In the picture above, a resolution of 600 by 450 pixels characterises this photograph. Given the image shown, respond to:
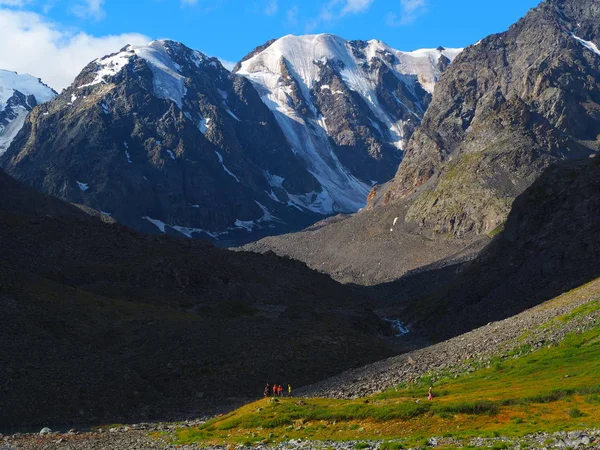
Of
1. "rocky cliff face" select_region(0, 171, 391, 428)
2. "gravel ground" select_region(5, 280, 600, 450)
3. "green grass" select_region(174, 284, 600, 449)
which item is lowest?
"green grass" select_region(174, 284, 600, 449)

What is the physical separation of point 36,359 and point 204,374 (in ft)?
60.4

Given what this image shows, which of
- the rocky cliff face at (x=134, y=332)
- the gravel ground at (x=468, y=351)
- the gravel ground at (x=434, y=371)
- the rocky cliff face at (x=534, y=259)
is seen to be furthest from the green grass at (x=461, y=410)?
the rocky cliff face at (x=534, y=259)

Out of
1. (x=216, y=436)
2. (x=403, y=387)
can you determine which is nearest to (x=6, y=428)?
(x=216, y=436)

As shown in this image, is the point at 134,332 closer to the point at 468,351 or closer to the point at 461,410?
the point at 468,351

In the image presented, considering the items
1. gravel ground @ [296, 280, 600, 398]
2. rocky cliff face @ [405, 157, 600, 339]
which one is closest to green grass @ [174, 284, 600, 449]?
gravel ground @ [296, 280, 600, 398]

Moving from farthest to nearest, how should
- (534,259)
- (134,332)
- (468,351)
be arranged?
(534,259) → (134,332) → (468,351)

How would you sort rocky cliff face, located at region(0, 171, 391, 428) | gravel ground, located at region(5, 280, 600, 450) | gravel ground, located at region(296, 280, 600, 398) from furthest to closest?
1. rocky cliff face, located at region(0, 171, 391, 428)
2. gravel ground, located at region(296, 280, 600, 398)
3. gravel ground, located at region(5, 280, 600, 450)

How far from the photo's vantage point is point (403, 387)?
68.4 meters

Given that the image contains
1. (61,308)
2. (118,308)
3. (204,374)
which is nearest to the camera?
(204,374)

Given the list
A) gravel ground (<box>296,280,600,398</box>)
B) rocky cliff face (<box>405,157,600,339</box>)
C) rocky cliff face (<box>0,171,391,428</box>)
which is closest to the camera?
gravel ground (<box>296,280,600,398</box>)

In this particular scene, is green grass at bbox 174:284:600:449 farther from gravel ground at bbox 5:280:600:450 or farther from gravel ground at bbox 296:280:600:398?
gravel ground at bbox 296:280:600:398

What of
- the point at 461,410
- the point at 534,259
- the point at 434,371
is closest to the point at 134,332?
the point at 434,371

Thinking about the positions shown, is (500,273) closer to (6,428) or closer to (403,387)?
(403,387)

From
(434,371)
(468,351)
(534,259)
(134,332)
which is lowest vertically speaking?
(434,371)
